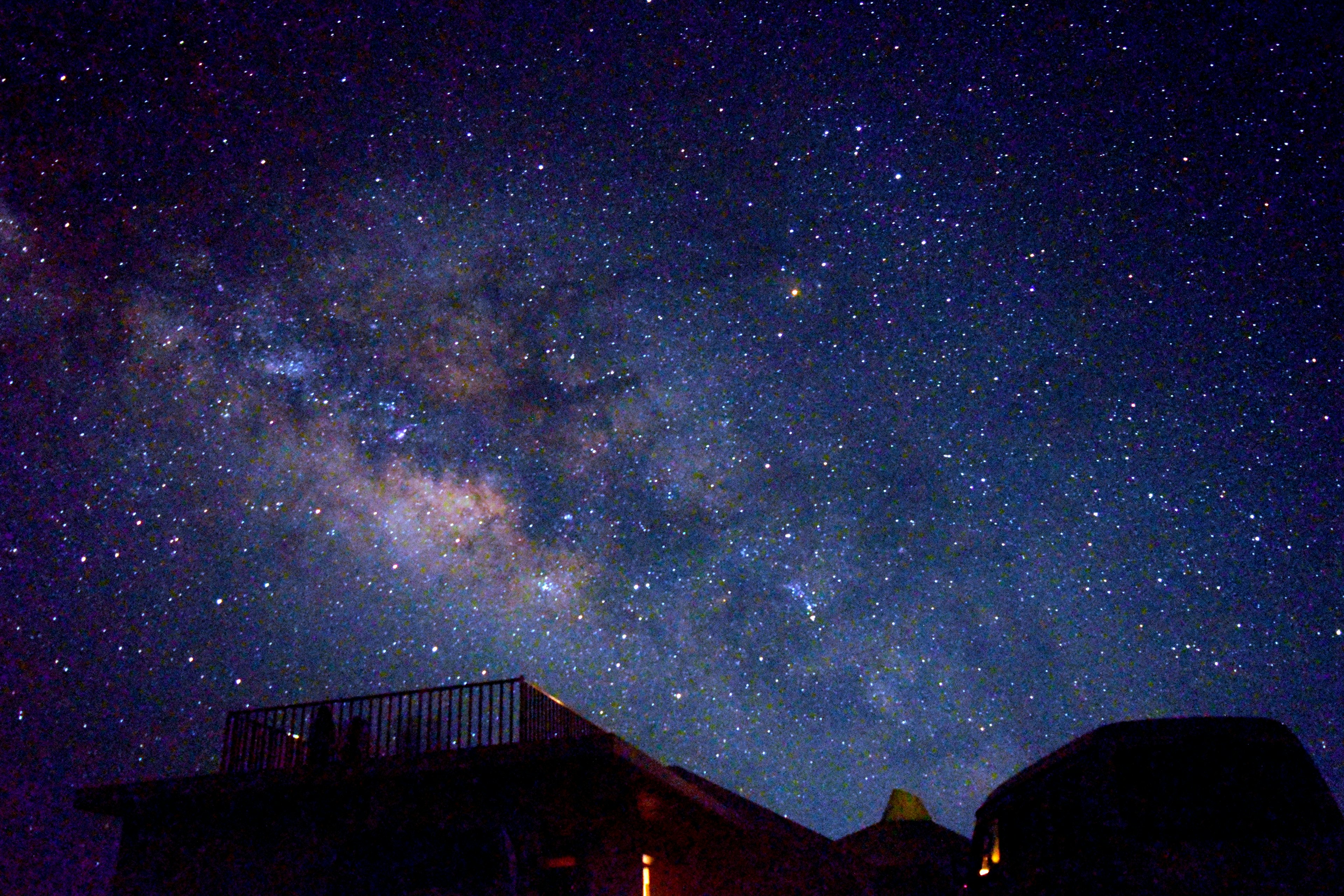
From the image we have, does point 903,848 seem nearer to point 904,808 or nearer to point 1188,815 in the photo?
point 904,808

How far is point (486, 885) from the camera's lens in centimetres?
1045

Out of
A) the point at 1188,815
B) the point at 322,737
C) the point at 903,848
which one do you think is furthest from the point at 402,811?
the point at 903,848

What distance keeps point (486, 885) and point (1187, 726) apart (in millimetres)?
7606

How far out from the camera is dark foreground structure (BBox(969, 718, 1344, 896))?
579 cm

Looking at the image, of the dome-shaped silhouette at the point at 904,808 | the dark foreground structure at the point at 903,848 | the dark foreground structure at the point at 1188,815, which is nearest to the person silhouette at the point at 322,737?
the dark foreground structure at the point at 1188,815

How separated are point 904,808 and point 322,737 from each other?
20877mm

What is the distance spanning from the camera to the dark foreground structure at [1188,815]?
5789 millimetres

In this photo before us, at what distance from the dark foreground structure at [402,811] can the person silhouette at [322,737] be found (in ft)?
0.05

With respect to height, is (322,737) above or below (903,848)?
above

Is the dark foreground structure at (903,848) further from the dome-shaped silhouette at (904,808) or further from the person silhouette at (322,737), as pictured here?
the person silhouette at (322,737)

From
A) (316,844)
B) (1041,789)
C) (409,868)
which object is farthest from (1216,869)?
(316,844)

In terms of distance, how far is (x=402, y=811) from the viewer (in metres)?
11.0

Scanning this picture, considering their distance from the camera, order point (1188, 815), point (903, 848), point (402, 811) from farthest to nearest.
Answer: point (903, 848) → point (402, 811) → point (1188, 815)

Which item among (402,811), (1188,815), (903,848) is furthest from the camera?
(903,848)
